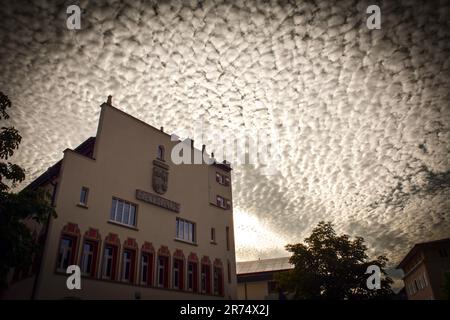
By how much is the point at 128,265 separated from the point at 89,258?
3289mm

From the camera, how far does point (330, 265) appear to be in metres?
35.2

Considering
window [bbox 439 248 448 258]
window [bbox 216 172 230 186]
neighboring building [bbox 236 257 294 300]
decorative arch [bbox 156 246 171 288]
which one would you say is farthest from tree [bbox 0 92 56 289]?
window [bbox 439 248 448 258]

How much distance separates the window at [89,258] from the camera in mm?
23353

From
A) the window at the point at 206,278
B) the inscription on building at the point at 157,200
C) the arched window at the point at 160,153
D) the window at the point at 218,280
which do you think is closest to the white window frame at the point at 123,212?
the inscription on building at the point at 157,200

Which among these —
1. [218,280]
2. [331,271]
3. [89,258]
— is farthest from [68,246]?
[331,271]

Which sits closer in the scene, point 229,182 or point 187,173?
point 187,173

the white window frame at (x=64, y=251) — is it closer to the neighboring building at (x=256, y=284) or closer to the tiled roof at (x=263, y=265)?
the neighboring building at (x=256, y=284)

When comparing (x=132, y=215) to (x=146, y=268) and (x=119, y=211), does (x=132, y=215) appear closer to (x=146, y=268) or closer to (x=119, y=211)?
(x=119, y=211)

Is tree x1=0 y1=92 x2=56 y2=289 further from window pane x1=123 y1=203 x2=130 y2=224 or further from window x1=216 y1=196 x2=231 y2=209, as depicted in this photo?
window x1=216 y1=196 x2=231 y2=209

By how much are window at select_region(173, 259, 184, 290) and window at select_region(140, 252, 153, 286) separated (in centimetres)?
279

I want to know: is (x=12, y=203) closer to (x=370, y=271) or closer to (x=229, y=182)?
(x=229, y=182)

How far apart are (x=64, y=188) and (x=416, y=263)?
181 ft

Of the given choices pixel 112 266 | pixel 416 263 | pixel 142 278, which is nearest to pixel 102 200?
pixel 112 266
